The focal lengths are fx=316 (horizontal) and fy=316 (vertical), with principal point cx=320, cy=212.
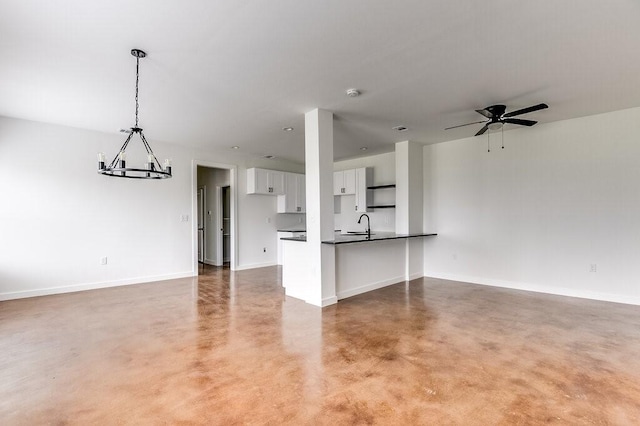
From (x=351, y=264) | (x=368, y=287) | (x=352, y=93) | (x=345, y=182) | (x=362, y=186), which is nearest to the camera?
(x=352, y=93)

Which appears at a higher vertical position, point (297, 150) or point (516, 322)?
point (297, 150)

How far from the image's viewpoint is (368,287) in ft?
16.8

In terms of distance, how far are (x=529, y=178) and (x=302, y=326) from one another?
4361mm

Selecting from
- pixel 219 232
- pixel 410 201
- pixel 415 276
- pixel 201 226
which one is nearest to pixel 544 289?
pixel 415 276

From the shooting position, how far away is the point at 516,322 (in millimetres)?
3600

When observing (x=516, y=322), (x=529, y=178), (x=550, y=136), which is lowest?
(x=516, y=322)

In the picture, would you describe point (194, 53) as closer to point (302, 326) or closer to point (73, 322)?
point (302, 326)

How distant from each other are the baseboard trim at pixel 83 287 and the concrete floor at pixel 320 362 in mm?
209

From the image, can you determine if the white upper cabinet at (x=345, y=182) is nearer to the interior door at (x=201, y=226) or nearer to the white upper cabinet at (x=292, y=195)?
the white upper cabinet at (x=292, y=195)

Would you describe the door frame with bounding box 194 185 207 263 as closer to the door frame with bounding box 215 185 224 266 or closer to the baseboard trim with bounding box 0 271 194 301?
the door frame with bounding box 215 185 224 266

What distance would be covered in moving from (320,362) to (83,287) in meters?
4.64

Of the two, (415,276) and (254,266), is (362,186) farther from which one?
(254,266)

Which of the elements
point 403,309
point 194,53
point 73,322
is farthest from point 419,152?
point 73,322

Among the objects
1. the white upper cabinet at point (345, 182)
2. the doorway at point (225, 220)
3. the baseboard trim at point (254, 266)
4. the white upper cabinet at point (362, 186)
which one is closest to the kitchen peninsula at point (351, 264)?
the white upper cabinet at point (362, 186)
